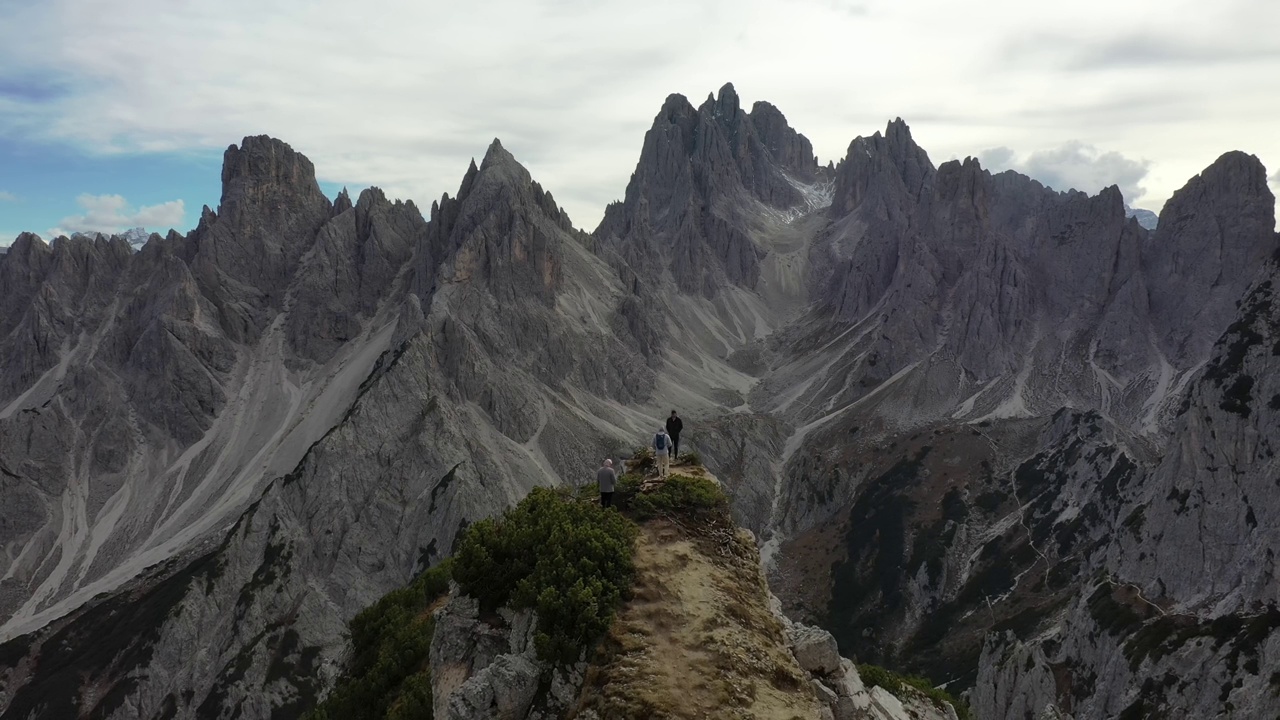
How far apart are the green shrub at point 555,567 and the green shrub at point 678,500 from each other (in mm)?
1146

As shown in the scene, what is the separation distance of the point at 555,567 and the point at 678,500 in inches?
197

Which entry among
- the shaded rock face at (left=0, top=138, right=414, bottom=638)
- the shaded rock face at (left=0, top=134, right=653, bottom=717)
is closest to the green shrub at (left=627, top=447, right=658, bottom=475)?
the shaded rock face at (left=0, top=134, right=653, bottom=717)

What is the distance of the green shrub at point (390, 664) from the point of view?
24734 millimetres

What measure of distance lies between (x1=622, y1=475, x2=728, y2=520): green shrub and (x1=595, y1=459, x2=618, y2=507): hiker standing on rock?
0.68m

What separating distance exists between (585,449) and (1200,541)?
100 m

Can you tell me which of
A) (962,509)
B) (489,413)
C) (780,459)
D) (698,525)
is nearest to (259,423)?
(489,413)

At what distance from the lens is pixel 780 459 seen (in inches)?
6462

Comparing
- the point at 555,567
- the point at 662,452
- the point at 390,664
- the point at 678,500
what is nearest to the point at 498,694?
the point at 555,567

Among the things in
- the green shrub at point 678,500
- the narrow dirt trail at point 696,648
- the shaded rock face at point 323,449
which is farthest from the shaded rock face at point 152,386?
the narrow dirt trail at point 696,648

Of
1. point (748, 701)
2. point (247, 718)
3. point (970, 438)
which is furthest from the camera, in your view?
point (970, 438)

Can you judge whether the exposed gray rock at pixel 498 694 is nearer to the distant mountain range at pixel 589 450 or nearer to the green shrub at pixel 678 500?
the green shrub at pixel 678 500

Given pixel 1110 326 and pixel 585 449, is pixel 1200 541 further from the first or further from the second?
pixel 1110 326

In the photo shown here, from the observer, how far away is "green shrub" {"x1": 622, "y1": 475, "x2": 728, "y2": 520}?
22.4 meters

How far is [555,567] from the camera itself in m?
19.2
